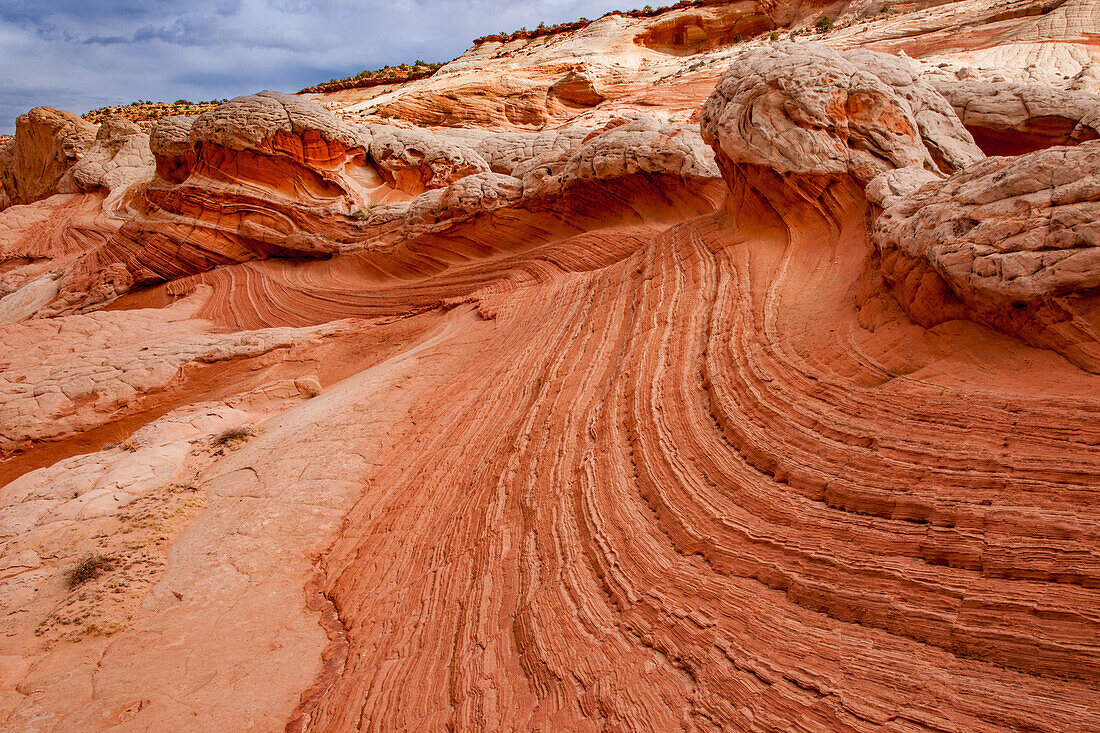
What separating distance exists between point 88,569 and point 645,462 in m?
4.39

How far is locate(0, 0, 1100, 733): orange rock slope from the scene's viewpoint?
2414 millimetres

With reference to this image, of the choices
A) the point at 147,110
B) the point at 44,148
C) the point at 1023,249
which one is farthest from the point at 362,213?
the point at 147,110

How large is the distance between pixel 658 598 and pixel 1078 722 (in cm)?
164

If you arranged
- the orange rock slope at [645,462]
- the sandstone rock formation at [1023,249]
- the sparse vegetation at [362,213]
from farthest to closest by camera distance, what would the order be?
the sparse vegetation at [362,213], the sandstone rock formation at [1023,249], the orange rock slope at [645,462]

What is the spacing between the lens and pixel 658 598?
3.03m

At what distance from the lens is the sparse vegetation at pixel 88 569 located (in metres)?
4.48

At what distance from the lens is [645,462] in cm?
406

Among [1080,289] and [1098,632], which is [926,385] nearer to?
[1080,289]

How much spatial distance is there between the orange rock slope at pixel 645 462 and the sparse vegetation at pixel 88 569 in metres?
0.03

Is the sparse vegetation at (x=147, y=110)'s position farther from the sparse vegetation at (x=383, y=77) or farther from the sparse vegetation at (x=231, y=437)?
the sparse vegetation at (x=231, y=437)

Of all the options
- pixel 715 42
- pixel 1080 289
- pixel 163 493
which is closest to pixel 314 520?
pixel 163 493

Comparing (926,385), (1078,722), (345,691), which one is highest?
(926,385)

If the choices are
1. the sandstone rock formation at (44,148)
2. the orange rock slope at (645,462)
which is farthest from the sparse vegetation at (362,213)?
the sandstone rock formation at (44,148)

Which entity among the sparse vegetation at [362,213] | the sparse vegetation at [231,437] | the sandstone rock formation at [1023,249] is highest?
the sparse vegetation at [362,213]
